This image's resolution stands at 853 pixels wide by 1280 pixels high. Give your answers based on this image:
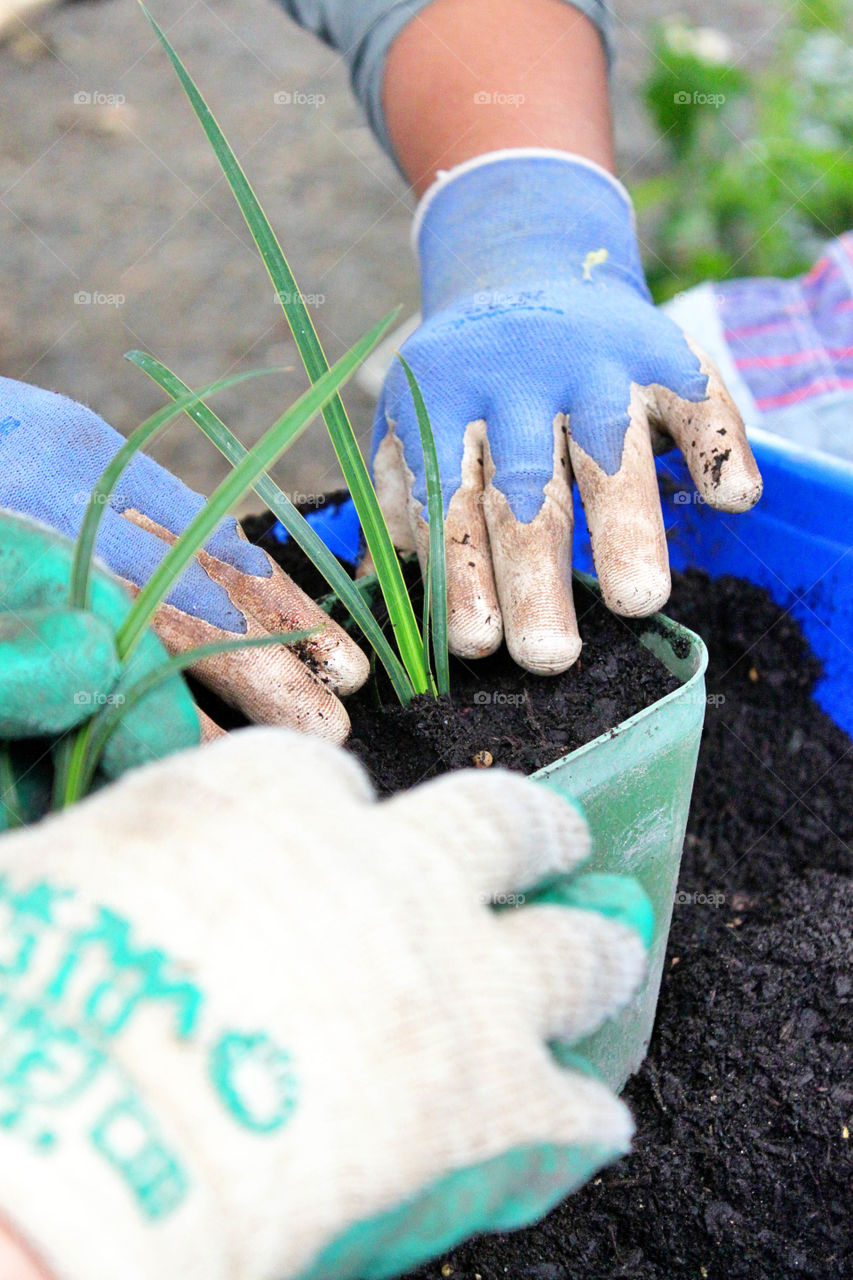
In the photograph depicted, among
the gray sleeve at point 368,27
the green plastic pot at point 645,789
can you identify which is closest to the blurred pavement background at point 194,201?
the gray sleeve at point 368,27

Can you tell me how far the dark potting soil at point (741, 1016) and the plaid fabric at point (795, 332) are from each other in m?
0.56

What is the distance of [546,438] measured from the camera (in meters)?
1.09

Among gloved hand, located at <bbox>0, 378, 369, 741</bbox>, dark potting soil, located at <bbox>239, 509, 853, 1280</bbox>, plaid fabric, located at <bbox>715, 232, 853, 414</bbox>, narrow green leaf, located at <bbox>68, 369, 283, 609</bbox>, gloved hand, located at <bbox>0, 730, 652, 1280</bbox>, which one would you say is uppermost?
narrow green leaf, located at <bbox>68, 369, 283, 609</bbox>

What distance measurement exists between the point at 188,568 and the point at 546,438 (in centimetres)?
43

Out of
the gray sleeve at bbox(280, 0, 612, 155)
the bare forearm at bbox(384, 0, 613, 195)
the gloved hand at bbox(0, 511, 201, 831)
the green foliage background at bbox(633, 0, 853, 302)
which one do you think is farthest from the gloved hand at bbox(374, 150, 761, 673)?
the green foliage background at bbox(633, 0, 853, 302)

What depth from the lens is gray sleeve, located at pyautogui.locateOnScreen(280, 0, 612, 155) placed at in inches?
59.2

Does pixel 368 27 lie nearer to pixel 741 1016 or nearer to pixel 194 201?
pixel 741 1016

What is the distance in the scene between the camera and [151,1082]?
1.53ft

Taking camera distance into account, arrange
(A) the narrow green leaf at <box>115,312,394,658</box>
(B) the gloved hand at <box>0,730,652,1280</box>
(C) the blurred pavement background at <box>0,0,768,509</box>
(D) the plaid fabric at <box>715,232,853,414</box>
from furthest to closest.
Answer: (C) the blurred pavement background at <box>0,0,768,509</box>, (D) the plaid fabric at <box>715,232,853,414</box>, (A) the narrow green leaf at <box>115,312,394,658</box>, (B) the gloved hand at <box>0,730,652,1280</box>

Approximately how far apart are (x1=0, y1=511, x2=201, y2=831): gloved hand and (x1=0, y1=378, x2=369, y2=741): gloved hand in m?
0.14

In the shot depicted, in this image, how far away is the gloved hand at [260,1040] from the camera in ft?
1.48

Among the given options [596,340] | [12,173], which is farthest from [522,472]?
[12,173]

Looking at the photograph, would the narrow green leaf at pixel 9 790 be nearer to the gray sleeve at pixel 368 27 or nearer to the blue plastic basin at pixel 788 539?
the blue plastic basin at pixel 788 539

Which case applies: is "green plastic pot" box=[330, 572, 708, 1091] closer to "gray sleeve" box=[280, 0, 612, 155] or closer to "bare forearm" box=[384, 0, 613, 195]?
"bare forearm" box=[384, 0, 613, 195]
